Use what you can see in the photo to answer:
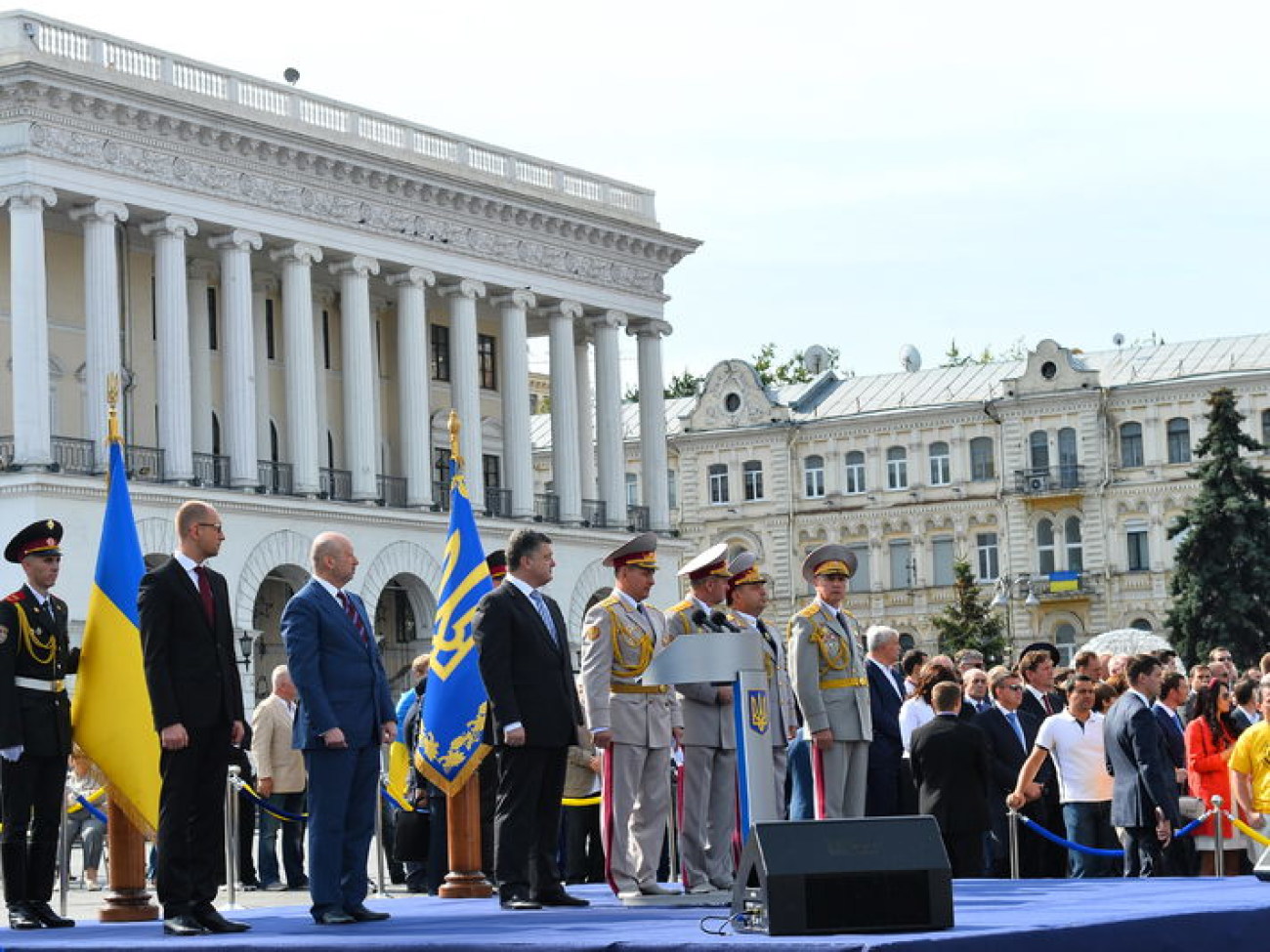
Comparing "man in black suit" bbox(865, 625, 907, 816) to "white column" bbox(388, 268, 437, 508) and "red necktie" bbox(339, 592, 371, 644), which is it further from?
"white column" bbox(388, 268, 437, 508)

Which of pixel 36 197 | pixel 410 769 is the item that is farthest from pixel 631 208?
pixel 410 769

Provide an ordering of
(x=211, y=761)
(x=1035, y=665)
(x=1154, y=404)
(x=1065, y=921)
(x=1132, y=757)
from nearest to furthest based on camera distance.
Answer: (x=1065, y=921)
(x=211, y=761)
(x=1132, y=757)
(x=1035, y=665)
(x=1154, y=404)

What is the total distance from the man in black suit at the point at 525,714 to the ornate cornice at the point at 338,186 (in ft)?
117

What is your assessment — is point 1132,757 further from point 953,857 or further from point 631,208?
point 631,208

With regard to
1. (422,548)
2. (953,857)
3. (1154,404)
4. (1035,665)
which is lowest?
(953,857)

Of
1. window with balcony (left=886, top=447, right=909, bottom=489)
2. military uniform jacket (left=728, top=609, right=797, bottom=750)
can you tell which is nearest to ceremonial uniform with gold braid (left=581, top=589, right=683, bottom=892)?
military uniform jacket (left=728, top=609, right=797, bottom=750)

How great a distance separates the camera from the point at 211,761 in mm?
12719

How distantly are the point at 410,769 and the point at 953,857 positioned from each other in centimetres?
456

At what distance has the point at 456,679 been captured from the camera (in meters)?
15.9

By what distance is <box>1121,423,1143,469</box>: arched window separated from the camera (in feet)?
260

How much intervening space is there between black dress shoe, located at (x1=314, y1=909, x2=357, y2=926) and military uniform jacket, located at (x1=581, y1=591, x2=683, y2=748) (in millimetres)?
1710

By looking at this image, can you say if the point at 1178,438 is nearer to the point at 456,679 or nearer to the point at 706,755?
the point at 456,679

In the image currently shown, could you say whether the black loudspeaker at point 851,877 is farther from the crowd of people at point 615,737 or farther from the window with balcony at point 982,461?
the window with balcony at point 982,461

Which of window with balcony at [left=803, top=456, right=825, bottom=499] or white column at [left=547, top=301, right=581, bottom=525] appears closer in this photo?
white column at [left=547, top=301, right=581, bottom=525]
